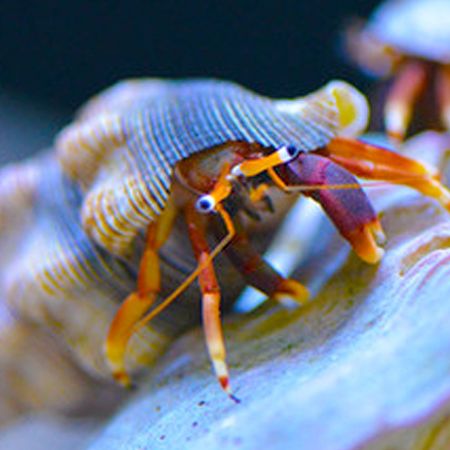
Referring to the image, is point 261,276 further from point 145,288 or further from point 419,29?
point 419,29

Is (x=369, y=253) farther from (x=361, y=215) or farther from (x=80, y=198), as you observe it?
(x=80, y=198)

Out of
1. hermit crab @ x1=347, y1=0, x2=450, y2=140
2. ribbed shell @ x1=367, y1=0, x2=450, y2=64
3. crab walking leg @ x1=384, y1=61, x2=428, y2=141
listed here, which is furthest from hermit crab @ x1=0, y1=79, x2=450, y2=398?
ribbed shell @ x1=367, y1=0, x2=450, y2=64

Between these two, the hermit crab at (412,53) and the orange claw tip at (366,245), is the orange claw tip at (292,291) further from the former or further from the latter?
the hermit crab at (412,53)

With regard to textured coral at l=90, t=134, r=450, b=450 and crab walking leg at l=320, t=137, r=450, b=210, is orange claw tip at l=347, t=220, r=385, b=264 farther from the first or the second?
crab walking leg at l=320, t=137, r=450, b=210

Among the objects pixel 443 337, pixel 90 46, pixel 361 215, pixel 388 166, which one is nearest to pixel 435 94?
pixel 388 166

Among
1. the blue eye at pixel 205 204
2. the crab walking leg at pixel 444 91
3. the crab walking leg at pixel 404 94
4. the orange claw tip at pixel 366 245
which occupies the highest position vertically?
the blue eye at pixel 205 204

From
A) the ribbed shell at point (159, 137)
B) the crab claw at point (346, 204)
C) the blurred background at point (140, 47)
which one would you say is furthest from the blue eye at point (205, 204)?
the blurred background at point (140, 47)
